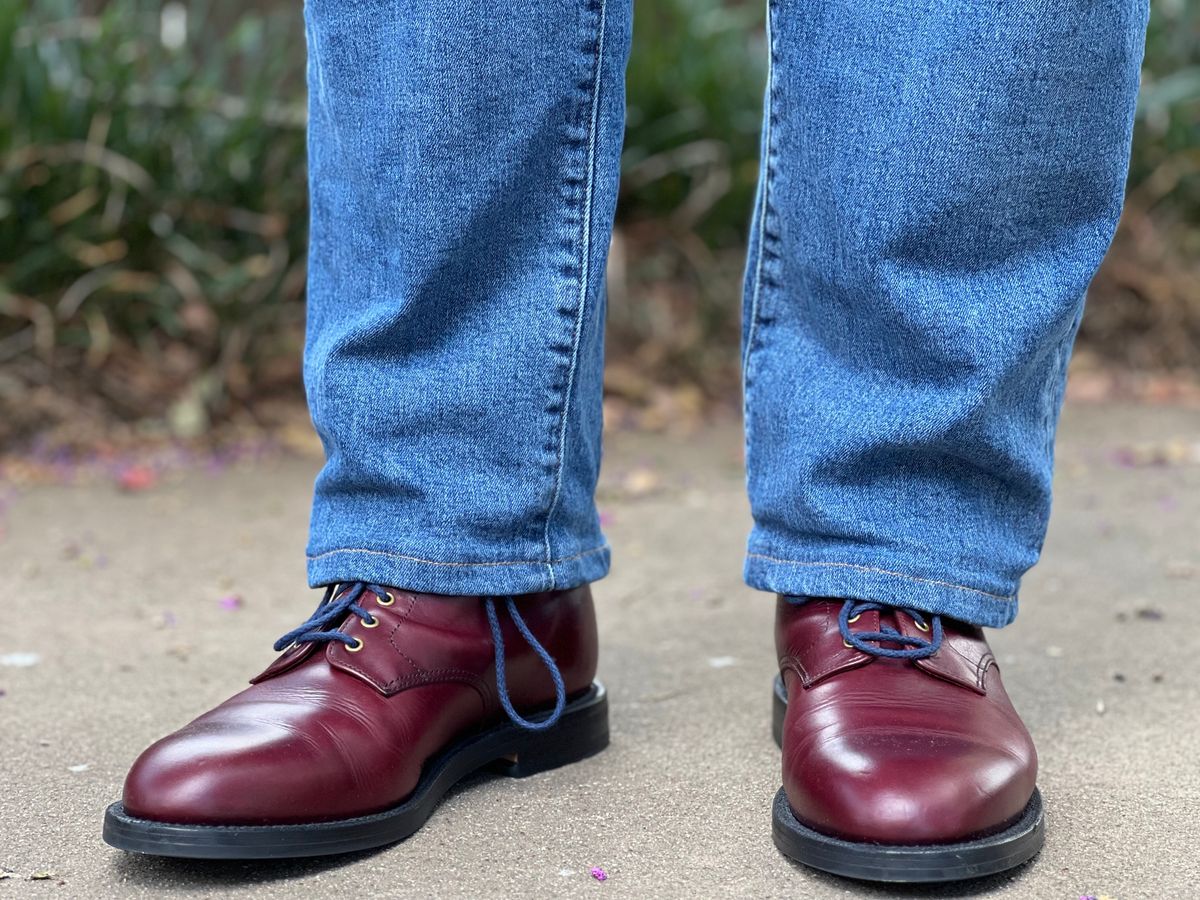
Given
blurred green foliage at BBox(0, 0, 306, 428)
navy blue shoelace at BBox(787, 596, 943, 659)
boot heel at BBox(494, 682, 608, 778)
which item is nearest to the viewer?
navy blue shoelace at BBox(787, 596, 943, 659)

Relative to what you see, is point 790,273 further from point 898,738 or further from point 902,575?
point 898,738

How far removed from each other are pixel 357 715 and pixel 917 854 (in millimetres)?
387

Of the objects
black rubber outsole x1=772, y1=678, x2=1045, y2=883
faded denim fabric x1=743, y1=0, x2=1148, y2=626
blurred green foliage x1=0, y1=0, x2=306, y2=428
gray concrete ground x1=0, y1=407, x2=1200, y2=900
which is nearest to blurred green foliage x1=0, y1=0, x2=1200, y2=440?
blurred green foliage x1=0, y1=0, x2=306, y2=428

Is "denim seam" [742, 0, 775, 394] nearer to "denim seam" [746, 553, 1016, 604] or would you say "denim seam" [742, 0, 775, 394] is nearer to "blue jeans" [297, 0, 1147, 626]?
"blue jeans" [297, 0, 1147, 626]

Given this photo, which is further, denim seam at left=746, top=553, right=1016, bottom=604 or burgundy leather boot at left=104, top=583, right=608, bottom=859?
denim seam at left=746, top=553, right=1016, bottom=604

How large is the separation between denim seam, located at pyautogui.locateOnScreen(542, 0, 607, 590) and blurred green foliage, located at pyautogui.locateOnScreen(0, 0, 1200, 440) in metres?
1.50

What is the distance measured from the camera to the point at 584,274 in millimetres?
948

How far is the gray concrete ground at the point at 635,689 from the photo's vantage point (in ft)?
2.76

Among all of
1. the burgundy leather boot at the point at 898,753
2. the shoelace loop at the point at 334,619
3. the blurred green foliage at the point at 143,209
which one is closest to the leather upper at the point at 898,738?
the burgundy leather boot at the point at 898,753

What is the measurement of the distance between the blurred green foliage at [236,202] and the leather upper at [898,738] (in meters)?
1.67

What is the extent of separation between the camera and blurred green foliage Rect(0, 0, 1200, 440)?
225cm

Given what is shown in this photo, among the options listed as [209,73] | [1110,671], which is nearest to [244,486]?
[209,73]

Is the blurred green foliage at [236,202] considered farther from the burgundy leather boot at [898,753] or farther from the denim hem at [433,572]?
the burgundy leather boot at [898,753]

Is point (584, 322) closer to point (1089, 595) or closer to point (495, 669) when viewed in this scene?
point (495, 669)
